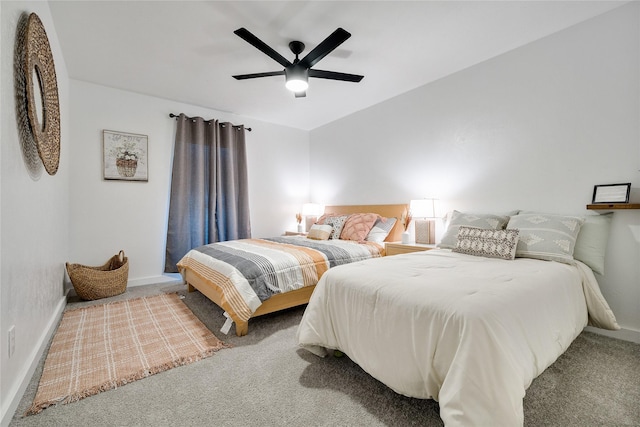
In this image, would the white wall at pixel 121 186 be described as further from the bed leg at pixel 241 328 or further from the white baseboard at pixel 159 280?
the bed leg at pixel 241 328

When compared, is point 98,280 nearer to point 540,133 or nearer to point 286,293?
point 286,293

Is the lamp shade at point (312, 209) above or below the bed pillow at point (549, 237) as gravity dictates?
above

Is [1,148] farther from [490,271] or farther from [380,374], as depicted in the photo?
[490,271]

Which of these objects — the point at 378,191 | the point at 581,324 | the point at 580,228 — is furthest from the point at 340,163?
the point at 581,324

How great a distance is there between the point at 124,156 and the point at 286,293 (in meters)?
2.91

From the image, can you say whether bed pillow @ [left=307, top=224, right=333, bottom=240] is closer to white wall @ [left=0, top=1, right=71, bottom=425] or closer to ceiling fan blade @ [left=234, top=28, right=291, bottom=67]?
ceiling fan blade @ [left=234, top=28, right=291, bottom=67]

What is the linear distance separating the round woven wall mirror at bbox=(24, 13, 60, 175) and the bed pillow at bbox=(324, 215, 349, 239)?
2.84 metres

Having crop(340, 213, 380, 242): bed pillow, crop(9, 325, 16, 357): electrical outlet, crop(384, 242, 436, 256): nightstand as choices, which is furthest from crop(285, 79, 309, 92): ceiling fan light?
crop(9, 325, 16, 357): electrical outlet

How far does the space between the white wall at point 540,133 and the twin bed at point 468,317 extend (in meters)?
0.38

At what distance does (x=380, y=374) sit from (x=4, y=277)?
5.88ft

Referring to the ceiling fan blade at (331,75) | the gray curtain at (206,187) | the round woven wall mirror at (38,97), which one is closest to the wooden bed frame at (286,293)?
the gray curtain at (206,187)

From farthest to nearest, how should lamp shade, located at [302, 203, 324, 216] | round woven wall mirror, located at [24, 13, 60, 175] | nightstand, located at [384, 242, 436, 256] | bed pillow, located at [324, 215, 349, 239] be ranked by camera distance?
lamp shade, located at [302, 203, 324, 216] → bed pillow, located at [324, 215, 349, 239] → nightstand, located at [384, 242, 436, 256] → round woven wall mirror, located at [24, 13, 60, 175]

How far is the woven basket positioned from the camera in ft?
9.68

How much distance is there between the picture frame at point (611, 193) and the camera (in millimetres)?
1991
